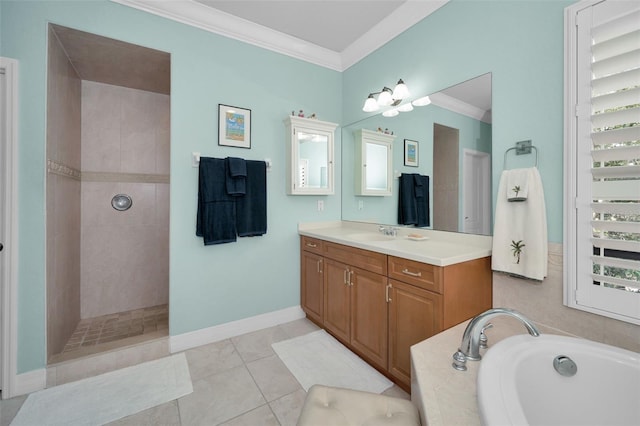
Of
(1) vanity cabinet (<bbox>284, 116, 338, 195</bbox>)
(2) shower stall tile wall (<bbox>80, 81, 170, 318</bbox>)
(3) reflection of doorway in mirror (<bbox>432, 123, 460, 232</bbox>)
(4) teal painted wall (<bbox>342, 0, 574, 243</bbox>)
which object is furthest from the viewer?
(2) shower stall tile wall (<bbox>80, 81, 170, 318</bbox>)

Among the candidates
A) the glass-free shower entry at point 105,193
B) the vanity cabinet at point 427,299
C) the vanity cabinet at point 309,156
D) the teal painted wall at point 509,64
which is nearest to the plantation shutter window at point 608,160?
the teal painted wall at point 509,64

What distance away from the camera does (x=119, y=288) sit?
9.57 ft

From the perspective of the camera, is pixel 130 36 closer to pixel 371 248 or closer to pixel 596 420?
pixel 371 248

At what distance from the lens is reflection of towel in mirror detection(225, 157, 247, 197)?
2297 millimetres

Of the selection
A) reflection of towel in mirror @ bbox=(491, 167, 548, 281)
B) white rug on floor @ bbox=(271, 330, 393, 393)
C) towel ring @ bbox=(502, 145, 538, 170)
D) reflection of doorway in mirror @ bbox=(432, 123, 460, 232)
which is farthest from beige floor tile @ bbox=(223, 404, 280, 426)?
towel ring @ bbox=(502, 145, 538, 170)

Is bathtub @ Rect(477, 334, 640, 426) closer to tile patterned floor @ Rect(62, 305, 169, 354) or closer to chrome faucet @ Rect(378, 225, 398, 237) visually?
chrome faucet @ Rect(378, 225, 398, 237)

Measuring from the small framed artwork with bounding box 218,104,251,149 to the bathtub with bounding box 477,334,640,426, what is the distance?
7.52 ft

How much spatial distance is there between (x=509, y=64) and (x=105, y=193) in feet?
12.0

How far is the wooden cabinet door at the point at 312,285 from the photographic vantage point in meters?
2.48

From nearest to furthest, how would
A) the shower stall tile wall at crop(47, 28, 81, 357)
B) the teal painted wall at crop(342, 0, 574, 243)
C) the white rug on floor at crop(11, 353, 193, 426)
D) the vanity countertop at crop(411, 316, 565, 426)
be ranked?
the vanity countertop at crop(411, 316, 565, 426), the teal painted wall at crop(342, 0, 574, 243), the white rug on floor at crop(11, 353, 193, 426), the shower stall tile wall at crop(47, 28, 81, 357)

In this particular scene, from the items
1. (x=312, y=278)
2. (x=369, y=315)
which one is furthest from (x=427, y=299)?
(x=312, y=278)

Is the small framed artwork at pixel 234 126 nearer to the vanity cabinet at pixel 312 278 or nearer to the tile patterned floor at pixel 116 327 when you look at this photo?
the vanity cabinet at pixel 312 278

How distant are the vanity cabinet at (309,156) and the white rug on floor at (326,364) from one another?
135cm

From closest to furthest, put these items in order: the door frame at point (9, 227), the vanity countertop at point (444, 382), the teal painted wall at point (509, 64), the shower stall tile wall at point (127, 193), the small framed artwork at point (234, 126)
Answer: the vanity countertop at point (444, 382) → the teal painted wall at point (509, 64) → the door frame at point (9, 227) → the small framed artwork at point (234, 126) → the shower stall tile wall at point (127, 193)
